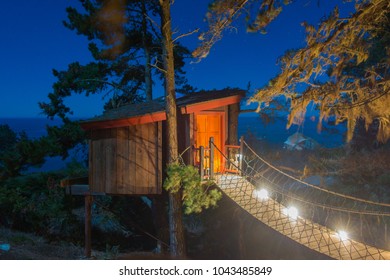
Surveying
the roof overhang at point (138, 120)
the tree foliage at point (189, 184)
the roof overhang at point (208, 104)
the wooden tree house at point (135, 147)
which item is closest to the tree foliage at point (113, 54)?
the roof overhang at point (208, 104)

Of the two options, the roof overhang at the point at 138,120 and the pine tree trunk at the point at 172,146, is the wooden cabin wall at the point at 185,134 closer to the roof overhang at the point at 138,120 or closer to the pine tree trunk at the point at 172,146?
the roof overhang at the point at 138,120

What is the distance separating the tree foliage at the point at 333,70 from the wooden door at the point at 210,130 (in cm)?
251

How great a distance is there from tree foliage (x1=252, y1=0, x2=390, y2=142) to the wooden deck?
194cm

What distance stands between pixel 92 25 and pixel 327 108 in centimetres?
838

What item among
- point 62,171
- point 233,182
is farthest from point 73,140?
point 233,182

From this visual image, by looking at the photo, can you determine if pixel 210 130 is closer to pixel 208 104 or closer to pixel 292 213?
pixel 208 104

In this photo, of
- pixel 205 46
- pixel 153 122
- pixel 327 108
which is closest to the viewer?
pixel 327 108

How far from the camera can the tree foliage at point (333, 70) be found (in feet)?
20.0

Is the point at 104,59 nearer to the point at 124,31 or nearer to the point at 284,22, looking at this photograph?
the point at 124,31

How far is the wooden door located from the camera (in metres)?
9.05

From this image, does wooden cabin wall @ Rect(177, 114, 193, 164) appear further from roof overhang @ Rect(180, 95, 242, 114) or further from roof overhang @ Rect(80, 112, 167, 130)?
roof overhang @ Rect(80, 112, 167, 130)

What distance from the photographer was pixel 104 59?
1225cm

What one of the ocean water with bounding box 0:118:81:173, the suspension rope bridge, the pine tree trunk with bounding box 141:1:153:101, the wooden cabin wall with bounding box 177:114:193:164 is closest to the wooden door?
the suspension rope bridge

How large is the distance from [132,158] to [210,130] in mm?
2404
